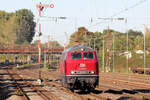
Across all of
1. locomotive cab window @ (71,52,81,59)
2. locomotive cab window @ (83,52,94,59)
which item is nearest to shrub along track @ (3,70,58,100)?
locomotive cab window @ (71,52,81,59)

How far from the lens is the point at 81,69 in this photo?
A: 67.9ft

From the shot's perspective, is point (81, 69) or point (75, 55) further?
point (75, 55)

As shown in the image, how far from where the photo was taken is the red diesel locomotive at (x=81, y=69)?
20.4m

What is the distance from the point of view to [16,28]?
133 metres

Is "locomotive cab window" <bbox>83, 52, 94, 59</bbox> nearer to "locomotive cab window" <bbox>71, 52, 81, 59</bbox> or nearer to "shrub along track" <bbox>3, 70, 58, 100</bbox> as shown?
"locomotive cab window" <bbox>71, 52, 81, 59</bbox>

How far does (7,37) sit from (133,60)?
235 feet

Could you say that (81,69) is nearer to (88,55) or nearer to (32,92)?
(88,55)

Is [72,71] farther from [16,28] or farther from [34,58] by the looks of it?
[34,58]

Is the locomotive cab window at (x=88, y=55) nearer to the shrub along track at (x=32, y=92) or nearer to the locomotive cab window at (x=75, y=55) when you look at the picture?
the locomotive cab window at (x=75, y=55)

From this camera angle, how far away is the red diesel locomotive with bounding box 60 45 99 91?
20.4 m

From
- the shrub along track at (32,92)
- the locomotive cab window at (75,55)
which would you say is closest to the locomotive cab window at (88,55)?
the locomotive cab window at (75,55)

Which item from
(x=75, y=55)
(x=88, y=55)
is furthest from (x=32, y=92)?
(x=88, y=55)

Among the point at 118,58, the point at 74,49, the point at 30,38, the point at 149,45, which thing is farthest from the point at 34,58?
the point at 74,49

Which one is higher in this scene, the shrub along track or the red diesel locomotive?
the red diesel locomotive
